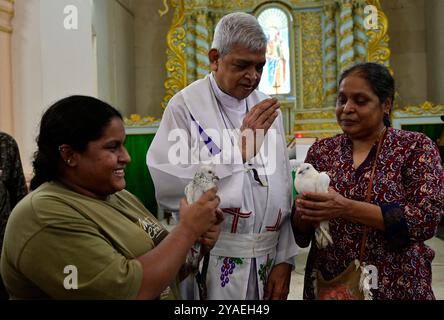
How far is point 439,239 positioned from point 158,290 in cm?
642

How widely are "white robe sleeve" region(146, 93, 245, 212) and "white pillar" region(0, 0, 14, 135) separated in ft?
8.55

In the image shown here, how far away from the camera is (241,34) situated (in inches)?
66.7

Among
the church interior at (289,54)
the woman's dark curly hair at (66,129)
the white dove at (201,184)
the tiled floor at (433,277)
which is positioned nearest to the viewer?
the woman's dark curly hair at (66,129)

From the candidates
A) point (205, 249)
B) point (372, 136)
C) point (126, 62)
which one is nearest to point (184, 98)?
point (205, 249)

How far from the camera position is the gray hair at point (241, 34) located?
1.70 m

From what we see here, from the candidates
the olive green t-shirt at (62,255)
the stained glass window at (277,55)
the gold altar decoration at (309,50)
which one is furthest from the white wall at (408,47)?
the olive green t-shirt at (62,255)

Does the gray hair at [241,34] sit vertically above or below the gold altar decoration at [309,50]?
below

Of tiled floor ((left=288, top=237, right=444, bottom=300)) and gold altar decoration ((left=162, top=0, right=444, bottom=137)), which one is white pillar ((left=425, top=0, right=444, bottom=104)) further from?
tiled floor ((left=288, top=237, right=444, bottom=300))

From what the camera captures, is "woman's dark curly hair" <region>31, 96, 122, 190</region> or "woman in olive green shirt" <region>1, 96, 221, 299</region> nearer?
"woman in olive green shirt" <region>1, 96, 221, 299</region>

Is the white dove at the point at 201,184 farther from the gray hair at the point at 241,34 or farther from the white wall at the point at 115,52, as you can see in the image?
the white wall at the point at 115,52

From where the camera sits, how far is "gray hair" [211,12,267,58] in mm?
1695

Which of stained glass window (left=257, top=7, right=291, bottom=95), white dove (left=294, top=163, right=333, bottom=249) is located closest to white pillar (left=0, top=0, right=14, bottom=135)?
white dove (left=294, top=163, right=333, bottom=249)

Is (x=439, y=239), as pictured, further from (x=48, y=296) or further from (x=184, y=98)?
(x=48, y=296)

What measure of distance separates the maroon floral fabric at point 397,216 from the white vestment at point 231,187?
0.74ft
